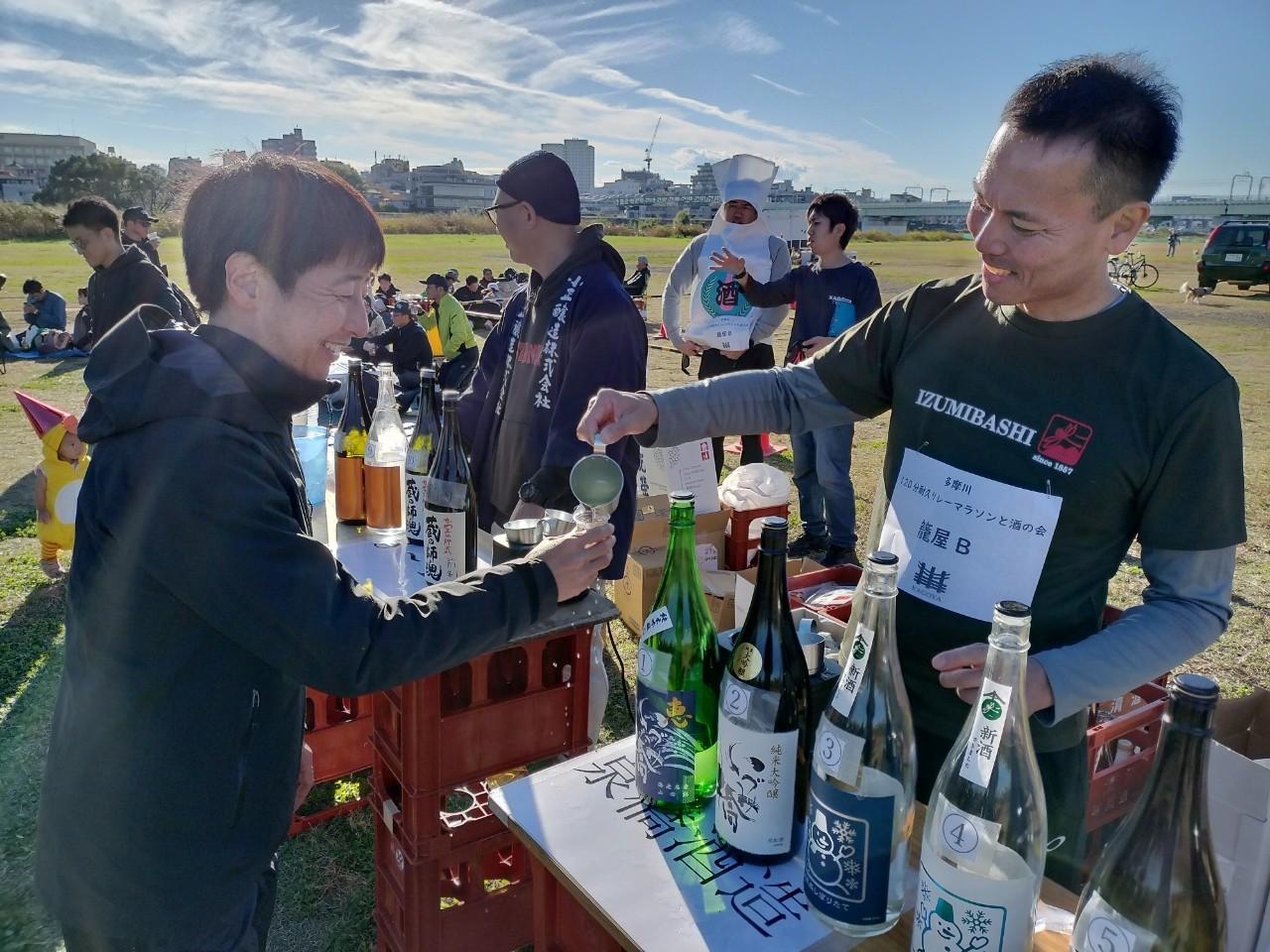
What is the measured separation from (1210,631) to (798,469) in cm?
437

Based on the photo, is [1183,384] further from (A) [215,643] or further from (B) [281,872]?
(B) [281,872]

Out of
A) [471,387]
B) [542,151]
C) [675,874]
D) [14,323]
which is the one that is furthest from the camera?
[14,323]

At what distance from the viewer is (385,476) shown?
2.70 metres

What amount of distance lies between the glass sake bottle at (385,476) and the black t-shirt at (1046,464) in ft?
5.49

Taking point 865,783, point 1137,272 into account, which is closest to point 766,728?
point 865,783

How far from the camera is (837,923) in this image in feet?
3.57

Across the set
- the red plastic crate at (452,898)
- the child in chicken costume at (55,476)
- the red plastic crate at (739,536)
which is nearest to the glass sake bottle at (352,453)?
the red plastic crate at (452,898)

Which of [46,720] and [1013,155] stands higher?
[1013,155]

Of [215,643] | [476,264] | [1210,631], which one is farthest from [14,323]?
[1210,631]

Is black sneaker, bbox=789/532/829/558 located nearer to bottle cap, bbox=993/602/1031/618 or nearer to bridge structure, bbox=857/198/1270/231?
bottle cap, bbox=993/602/1031/618

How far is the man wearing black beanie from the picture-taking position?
282 cm

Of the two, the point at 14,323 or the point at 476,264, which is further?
the point at 476,264

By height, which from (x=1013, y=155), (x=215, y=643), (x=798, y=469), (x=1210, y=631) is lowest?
(x=798, y=469)

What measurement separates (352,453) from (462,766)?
1.32m
